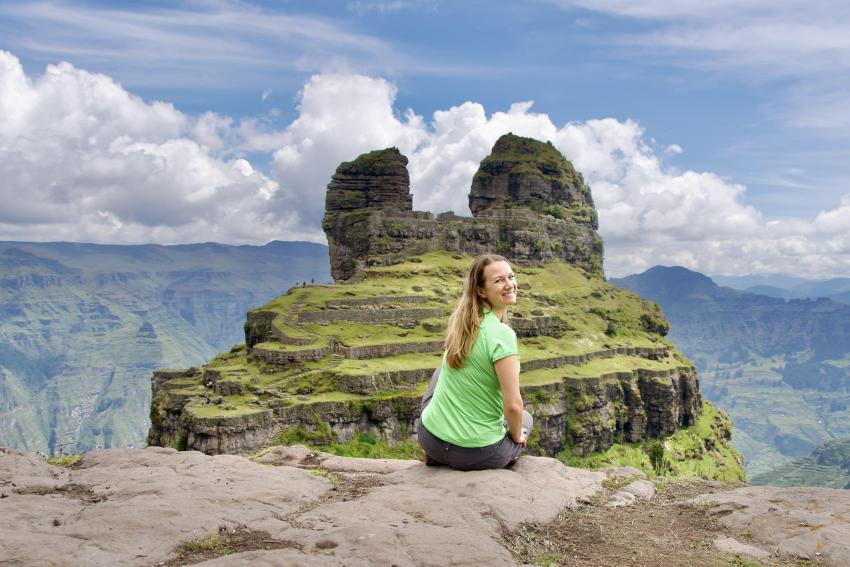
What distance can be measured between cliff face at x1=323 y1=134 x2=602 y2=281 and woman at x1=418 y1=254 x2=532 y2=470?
100 meters

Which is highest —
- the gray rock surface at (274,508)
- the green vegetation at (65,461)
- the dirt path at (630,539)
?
the gray rock surface at (274,508)

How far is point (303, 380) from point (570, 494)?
178 ft

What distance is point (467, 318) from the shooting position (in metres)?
12.6

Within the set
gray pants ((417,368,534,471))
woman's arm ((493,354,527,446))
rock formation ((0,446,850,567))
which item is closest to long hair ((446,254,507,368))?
woman's arm ((493,354,527,446))

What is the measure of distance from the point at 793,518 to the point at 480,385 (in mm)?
6584

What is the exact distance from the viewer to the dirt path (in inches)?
435

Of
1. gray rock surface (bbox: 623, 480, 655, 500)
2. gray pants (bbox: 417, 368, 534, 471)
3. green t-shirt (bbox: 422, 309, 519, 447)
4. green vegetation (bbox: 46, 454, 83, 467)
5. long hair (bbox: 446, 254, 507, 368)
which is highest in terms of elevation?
long hair (bbox: 446, 254, 507, 368)

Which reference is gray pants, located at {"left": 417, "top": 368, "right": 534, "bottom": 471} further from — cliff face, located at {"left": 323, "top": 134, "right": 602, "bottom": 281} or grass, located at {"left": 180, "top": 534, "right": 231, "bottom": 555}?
cliff face, located at {"left": 323, "top": 134, "right": 602, "bottom": 281}

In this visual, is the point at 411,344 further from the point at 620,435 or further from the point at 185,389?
the point at 620,435

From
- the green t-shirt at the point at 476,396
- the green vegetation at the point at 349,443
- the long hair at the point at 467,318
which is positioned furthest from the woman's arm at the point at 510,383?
the green vegetation at the point at 349,443

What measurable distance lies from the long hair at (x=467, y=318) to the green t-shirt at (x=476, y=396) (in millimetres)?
118

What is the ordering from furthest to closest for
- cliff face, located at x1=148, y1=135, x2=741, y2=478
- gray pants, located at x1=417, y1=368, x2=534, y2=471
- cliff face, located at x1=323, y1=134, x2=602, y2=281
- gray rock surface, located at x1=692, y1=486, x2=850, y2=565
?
cliff face, located at x1=323, y1=134, x2=602, y2=281 → cliff face, located at x1=148, y1=135, x2=741, y2=478 → gray pants, located at x1=417, y1=368, x2=534, y2=471 → gray rock surface, located at x1=692, y1=486, x2=850, y2=565

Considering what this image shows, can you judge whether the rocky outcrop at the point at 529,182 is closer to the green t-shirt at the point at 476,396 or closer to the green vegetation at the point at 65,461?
the green vegetation at the point at 65,461

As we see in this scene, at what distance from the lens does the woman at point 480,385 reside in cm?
1238
